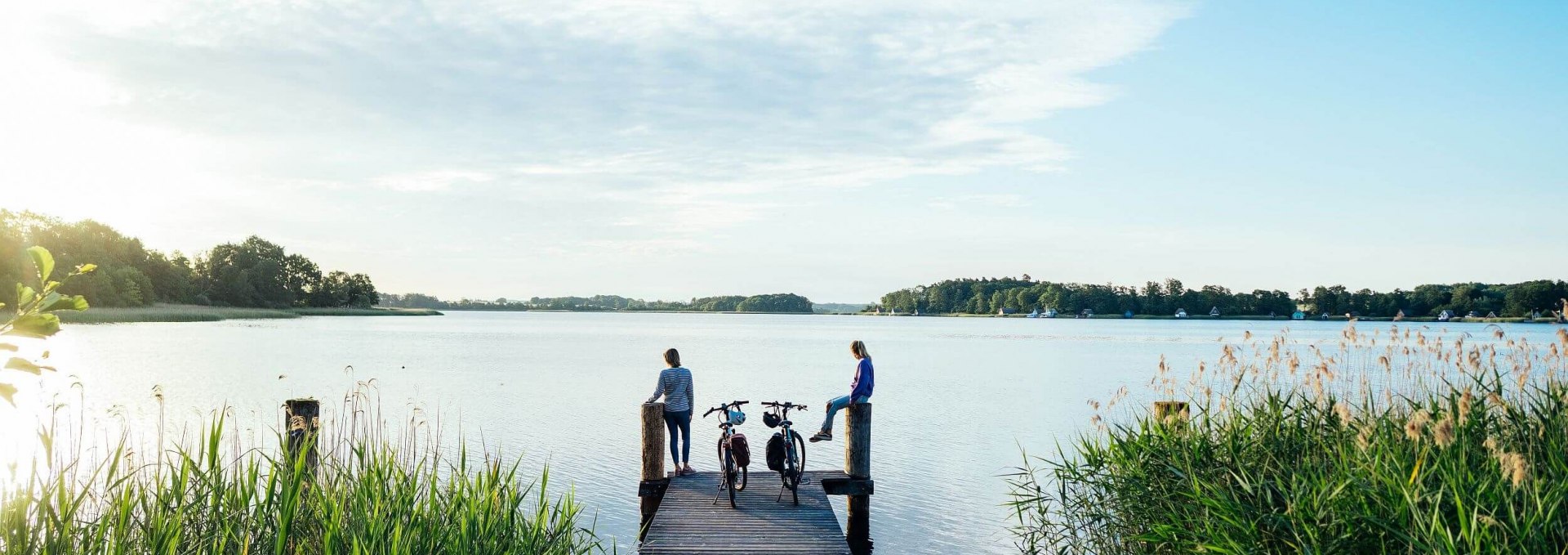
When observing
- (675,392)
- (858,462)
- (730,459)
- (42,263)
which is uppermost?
(42,263)

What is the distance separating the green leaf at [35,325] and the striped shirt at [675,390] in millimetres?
9521

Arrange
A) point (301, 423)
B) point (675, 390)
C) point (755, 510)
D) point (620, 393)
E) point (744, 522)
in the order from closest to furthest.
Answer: point (301, 423) < point (744, 522) < point (755, 510) < point (675, 390) < point (620, 393)

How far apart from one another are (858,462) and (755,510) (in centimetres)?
215

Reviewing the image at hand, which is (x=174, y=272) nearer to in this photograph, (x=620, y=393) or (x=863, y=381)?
(x=620, y=393)

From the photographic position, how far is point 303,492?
8445 mm

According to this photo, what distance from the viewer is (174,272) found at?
4274 inches

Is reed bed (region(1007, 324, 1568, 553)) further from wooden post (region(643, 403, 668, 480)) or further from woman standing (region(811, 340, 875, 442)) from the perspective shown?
wooden post (region(643, 403, 668, 480))

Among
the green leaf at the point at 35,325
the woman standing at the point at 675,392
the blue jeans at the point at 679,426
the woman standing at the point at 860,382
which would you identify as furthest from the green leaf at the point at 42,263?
the woman standing at the point at 860,382

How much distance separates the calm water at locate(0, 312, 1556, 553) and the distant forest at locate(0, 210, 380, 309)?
361 inches

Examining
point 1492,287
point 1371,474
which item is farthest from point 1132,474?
point 1492,287

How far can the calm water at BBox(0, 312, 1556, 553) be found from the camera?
17.4 m

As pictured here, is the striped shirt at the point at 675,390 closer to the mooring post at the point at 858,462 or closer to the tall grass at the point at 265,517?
the mooring post at the point at 858,462

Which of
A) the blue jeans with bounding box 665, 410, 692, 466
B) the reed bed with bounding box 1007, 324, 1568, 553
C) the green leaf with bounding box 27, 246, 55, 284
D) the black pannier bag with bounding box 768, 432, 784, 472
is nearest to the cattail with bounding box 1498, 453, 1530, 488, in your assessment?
the reed bed with bounding box 1007, 324, 1568, 553

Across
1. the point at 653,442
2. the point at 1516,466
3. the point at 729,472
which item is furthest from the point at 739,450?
the point at 1516,466
